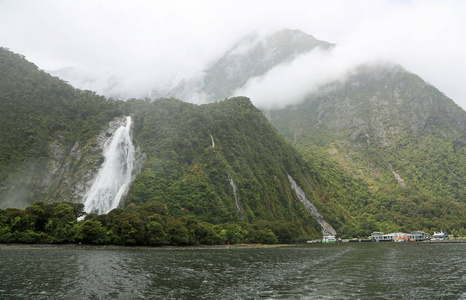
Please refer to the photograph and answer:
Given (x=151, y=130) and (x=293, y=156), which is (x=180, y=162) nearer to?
(x=151, y=130)

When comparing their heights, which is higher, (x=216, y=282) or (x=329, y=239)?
(x=216, y=282)

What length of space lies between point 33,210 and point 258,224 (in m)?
69.6

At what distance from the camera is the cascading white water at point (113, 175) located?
376 feet

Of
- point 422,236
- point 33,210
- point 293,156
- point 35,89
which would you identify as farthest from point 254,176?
point 35,89

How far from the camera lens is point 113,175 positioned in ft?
422

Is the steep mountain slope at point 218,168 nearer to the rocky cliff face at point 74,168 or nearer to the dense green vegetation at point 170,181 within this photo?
the dense green vegetation at point 170,181

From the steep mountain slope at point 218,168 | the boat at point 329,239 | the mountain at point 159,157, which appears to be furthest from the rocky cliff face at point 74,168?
the boat at point 329,239

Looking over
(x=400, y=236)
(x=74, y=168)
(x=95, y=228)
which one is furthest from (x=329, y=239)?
(x=74, y=168)

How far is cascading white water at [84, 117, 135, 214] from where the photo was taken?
4508 inches

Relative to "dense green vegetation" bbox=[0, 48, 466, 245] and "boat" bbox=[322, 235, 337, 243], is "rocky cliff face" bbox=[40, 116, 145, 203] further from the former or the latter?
"boat" bbox=[322, 235, 337, 243]

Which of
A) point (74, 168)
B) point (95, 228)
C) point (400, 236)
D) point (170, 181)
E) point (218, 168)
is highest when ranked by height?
point (218, 168)

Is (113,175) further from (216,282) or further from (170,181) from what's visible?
(216,282)

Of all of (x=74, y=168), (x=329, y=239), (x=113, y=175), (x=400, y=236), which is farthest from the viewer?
(x=400, y=236)

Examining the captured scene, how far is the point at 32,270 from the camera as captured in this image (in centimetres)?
3675
